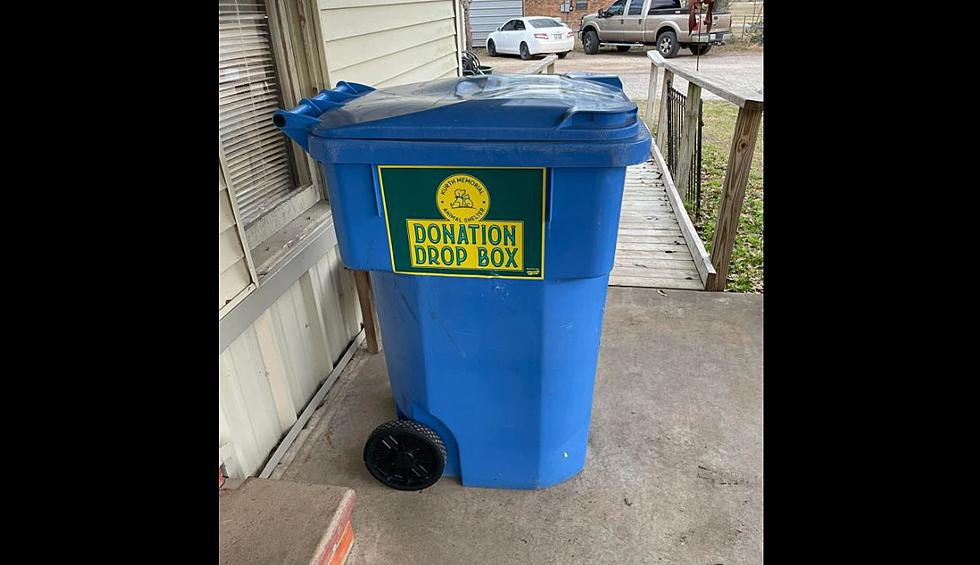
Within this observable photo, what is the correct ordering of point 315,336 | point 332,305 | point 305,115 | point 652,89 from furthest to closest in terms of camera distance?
point 652,89 → point 332,305 → point 315,336 → point 305,115

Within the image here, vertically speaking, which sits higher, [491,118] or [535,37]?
[535,37]

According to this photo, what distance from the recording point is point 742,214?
562 cm

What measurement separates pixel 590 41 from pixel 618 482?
1791 centimetres

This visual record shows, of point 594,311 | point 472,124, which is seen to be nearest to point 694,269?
point 594,311

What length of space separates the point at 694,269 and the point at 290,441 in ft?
8.69

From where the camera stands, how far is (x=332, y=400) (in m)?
2.57

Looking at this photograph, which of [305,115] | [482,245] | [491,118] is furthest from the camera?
[305,115]

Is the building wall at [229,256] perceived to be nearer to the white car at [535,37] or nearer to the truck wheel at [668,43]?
the truck wheel at [668,43]

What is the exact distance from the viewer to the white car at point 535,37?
56.4ft

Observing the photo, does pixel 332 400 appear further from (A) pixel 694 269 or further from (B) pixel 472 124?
(A) pixel 694 269

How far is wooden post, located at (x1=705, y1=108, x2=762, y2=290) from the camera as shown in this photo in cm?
304

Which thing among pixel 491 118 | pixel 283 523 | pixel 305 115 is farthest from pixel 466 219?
pixel 283 523

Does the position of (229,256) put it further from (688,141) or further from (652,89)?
(652,89)

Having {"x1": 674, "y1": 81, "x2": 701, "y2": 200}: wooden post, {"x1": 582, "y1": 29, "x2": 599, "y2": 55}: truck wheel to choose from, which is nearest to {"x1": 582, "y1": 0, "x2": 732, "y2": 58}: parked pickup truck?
{"x1": 582, "y1": 29, "x2": 599, "y2": 55}: truck wheel
